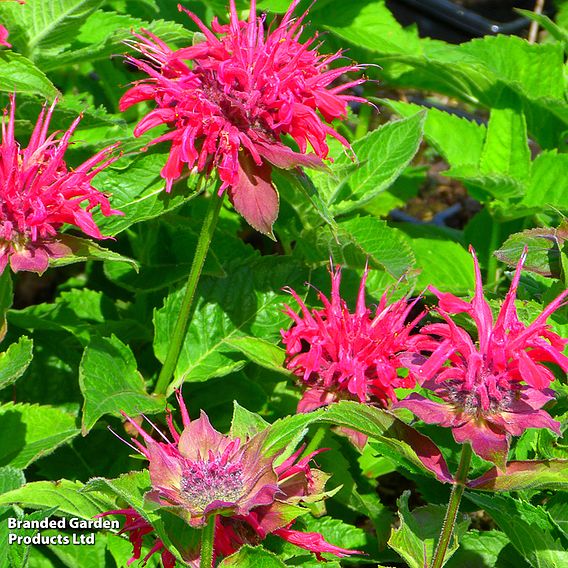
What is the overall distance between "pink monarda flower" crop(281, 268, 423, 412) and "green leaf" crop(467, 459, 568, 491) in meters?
0.23

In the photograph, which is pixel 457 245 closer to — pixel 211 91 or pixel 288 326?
pixel 288 326

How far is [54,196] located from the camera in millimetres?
1291

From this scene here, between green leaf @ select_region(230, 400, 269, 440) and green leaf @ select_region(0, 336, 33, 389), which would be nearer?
green leaf @ select_region(230, 400, 269, 440)

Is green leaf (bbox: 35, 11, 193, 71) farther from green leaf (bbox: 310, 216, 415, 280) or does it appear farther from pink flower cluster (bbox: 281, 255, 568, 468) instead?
pink flower cluster (bbox: 281, 255, 568, 468)

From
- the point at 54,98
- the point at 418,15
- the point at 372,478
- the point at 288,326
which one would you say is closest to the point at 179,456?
the point at 288,326

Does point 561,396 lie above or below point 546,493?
above

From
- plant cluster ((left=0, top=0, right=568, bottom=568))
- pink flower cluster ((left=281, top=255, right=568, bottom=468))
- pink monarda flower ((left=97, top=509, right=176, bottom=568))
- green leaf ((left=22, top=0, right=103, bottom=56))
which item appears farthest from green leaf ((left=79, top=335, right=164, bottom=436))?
green leaf ((left=22, top=0, right=103, bottom=56))

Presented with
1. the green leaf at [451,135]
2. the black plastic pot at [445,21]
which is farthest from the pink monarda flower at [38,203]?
the black plastic pot at [445,21]

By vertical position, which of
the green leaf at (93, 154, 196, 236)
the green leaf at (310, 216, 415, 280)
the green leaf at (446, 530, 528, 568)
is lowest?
the green leaf at (446, 530, 528, 568)

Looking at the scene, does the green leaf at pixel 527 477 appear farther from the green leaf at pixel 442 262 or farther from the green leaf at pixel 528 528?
the green leaf at pixel 442 262

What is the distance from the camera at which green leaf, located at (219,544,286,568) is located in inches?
41.9

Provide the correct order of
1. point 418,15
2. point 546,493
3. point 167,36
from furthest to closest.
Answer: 1. point 418,15
2. point 167,36
3. point 546,493

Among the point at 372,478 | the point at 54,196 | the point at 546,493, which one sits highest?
the point at 54,196

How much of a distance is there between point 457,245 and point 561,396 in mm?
877
